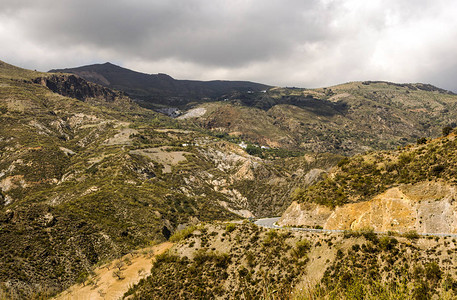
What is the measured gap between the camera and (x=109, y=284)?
37.6 m

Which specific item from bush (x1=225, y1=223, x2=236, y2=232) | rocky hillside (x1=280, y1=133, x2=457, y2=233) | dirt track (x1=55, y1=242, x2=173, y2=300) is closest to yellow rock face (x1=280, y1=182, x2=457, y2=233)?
rocky hillside (x1=280, y1=133, x2=457, y2=233)

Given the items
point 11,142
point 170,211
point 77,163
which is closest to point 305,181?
point 170,211

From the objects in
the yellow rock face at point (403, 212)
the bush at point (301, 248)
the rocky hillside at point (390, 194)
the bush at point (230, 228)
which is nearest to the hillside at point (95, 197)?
the bush at point (230, 228)

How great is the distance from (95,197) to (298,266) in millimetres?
76627

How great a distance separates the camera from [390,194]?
3994 cm

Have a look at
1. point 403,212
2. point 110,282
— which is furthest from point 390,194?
point 110,282

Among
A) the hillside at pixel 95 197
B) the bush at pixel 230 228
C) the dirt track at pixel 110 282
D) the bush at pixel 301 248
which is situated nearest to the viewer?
the bush at pixel 301 248

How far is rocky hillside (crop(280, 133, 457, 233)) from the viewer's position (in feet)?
113

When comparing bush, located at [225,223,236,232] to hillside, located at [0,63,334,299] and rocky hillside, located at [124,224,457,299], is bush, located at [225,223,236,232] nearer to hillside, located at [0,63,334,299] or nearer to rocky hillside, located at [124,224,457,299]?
rocky hillside, located at [124,224,457,299]

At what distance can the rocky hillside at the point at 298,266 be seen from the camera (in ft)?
71.5

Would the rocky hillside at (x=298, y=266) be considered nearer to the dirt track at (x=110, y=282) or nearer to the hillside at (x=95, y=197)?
the dirt track at (x=110, y=282)

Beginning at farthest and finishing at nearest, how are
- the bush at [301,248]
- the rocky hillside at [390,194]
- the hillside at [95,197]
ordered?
the hillside at [95,197] < the rocky hillside at [390,194] < the bush at [301,248]

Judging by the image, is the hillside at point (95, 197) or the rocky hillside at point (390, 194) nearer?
the rocky hillside at point (390, 194)

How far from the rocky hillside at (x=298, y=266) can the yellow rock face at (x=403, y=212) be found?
11324 mm
